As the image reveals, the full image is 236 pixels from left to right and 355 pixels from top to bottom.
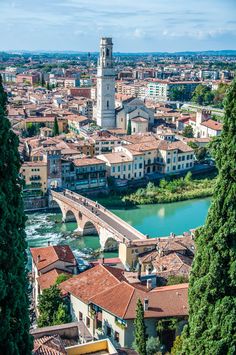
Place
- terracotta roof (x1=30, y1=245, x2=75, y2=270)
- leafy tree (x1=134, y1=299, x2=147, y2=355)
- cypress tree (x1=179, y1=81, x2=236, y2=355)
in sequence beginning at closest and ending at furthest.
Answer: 1. cypress tree (x1=179, y1=81, x2=236, y2=355)
2. leafy tree (x1=134, y1=299, x2=147, y2=355)
3. terracotta roof (x1=30, y1=245, x2=75, y2=270)

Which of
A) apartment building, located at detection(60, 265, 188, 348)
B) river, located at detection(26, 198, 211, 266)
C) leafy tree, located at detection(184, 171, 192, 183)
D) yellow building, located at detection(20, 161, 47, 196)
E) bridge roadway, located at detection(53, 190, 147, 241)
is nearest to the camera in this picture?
apartment building, located at detection(60, 265, 188, 348)

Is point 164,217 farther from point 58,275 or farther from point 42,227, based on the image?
point 58,275

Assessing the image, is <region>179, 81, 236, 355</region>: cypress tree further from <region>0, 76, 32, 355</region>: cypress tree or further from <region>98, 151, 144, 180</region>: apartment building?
<region>98, 151, 144, 180</region>: apartment building

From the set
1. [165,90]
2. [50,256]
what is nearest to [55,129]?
[50,256]

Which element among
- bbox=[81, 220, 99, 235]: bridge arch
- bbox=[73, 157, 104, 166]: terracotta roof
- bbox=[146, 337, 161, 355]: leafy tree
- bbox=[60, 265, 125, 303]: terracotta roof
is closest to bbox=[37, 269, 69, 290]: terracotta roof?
bbox=[60, 265, 125, 303]: terracotta roof

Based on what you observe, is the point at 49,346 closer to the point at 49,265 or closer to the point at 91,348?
the point at 91,348

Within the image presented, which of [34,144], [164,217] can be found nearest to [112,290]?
[164,217]

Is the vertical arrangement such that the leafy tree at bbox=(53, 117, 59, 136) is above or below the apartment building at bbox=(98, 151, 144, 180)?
above
